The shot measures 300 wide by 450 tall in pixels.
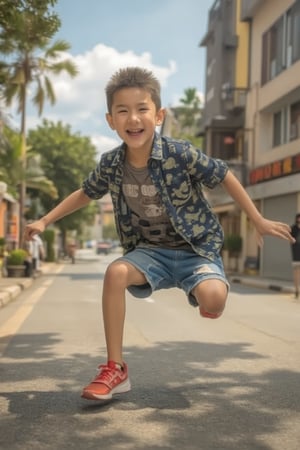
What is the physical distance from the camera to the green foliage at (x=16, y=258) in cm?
1761

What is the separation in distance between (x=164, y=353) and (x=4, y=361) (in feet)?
4.36

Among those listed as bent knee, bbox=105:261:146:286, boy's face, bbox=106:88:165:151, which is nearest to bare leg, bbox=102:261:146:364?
bent knee, bbox=105:261:146:286

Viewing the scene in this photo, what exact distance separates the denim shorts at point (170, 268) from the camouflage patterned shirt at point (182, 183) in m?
A: 0.07

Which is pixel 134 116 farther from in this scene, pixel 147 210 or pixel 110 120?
pixel 147 210

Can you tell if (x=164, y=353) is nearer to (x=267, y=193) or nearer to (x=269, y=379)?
(x=269, y=379)

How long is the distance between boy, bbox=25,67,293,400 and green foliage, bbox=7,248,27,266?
1429 centimetres

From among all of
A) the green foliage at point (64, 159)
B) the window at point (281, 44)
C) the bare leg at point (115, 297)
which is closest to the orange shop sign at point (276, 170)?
the window at point (281, 44)

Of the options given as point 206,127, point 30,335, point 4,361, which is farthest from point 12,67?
point 4,361

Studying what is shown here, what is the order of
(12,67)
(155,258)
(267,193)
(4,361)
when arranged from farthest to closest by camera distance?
(12,67)
(267,193)
(4,361)
(155,258)

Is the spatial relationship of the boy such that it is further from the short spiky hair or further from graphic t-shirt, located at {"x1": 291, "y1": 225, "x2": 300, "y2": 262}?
graphic t-shirt, located at {"x1": 291, "y1": 225, "x2": 300, "y2": 262}

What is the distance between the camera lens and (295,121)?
20812 millimetres

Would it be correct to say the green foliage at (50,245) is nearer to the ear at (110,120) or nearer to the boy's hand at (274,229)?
the ear at (110,120)

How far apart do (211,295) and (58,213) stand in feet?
3.64

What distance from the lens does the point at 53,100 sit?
83.3ft
